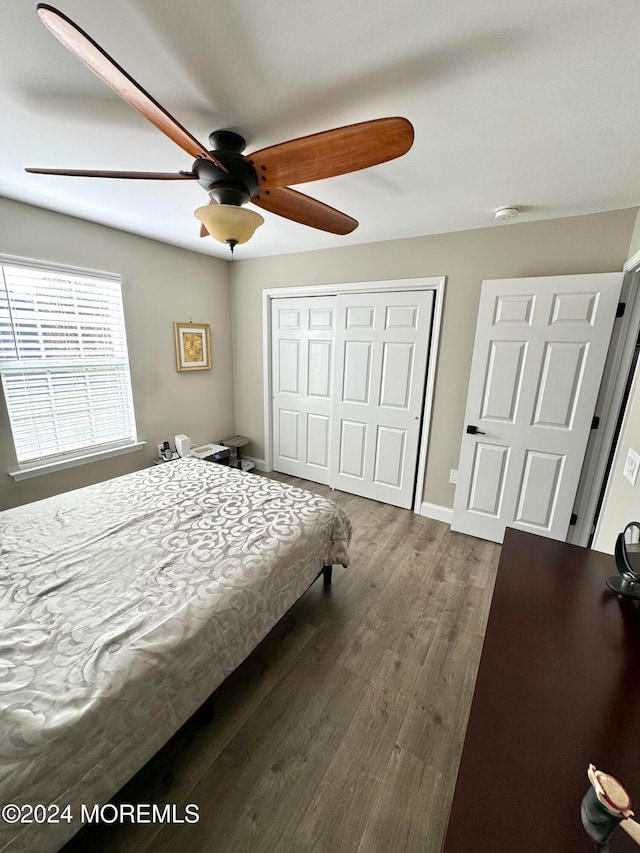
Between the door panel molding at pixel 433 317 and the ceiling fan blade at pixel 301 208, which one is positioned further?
the door panel molding at pixel 433 317

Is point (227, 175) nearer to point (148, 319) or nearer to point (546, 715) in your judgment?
point (546, 715)

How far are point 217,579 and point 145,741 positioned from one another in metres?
0.50

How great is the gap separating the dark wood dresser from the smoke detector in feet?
6.82

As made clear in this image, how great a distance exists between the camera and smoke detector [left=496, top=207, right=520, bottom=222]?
2.08 metres

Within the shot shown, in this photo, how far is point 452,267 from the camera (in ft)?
8.60

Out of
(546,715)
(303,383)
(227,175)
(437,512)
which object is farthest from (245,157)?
(437,512)

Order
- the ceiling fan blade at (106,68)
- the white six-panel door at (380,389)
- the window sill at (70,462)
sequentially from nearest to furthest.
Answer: the ceiling fan blade at (106,68) → the window sill at (70,462) → the white six-panel door at (380,389)

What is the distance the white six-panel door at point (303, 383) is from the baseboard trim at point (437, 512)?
1.08 metres

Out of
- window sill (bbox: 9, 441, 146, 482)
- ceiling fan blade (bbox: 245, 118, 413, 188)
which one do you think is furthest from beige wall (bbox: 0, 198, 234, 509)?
ceiling fan blade (bbox: 245, 118, 413, 188)

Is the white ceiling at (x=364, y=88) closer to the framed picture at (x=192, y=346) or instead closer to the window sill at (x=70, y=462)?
the framed picture at (x=192, y=346)

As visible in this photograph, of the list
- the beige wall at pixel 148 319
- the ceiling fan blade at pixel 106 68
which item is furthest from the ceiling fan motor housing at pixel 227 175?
the beige wall at pixel 148 319

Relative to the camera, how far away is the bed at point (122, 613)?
84 centimetres

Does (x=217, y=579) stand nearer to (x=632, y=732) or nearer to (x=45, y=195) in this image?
(x=632, y=732)

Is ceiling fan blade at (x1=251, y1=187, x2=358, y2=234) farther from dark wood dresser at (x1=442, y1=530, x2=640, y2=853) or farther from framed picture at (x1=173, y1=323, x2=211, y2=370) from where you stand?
framed picture at (x1=173, y1=323, x2=211, y2=370)
